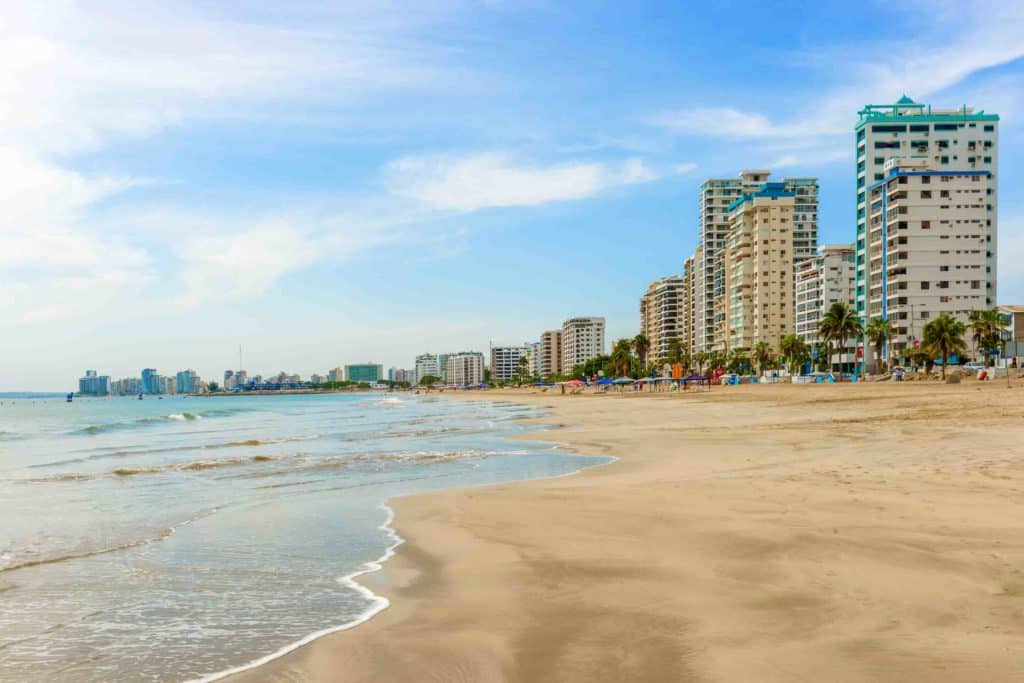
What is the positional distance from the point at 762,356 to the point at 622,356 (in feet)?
114

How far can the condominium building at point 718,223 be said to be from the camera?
6467 inches

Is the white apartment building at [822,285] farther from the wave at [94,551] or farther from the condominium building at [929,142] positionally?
the wave at [94,551]

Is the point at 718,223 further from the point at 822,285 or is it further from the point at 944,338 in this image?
the point at 944,338

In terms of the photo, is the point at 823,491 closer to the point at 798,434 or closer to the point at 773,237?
the point at 798,434

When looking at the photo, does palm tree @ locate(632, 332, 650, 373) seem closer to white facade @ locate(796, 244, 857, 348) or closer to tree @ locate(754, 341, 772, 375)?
tree @ locate(754, 341, 772, 375)

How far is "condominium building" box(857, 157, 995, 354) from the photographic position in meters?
107

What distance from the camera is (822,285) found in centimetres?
13438

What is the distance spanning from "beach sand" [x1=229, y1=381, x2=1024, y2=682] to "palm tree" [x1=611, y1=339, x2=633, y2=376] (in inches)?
5864

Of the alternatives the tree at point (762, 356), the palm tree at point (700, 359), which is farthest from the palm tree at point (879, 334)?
the palm tree at point (700, 359)

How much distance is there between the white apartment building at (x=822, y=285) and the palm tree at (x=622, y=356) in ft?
119

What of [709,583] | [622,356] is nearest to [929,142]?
[622,356]

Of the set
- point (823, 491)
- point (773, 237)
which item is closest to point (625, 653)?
point (823, 491)

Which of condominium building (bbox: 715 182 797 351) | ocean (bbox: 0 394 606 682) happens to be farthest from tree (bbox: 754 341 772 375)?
ocean (bbox: 0 394 606 682)

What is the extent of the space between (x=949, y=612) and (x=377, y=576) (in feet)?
17.1
